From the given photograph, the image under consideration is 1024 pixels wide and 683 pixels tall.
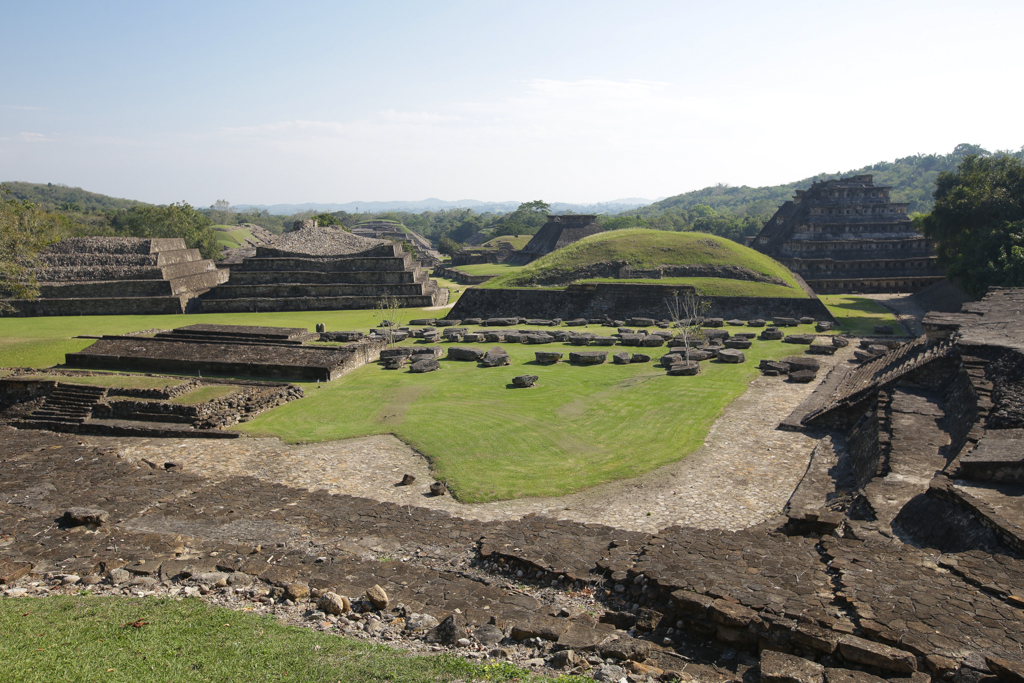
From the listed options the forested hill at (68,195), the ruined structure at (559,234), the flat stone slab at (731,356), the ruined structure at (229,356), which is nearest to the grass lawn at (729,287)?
the flat stone slab at (731,356)

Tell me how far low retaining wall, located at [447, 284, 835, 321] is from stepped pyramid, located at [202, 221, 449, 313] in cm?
528

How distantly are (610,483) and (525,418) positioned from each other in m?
4.88

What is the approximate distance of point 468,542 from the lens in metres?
10.2

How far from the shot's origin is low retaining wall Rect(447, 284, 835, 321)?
36.1 meters

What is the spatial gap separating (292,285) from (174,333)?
46.9 feet

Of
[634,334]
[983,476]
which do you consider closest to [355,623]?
[983,476]

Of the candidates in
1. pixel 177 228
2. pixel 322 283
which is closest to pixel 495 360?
pixel 322 283

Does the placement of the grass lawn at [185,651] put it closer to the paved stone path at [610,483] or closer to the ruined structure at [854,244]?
the paved stone path at [610,483]

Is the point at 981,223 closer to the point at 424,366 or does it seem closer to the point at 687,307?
the point at 687,307

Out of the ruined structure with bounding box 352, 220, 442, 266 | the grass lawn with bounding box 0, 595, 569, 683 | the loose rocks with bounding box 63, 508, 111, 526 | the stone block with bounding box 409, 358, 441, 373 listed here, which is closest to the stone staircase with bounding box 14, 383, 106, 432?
the loose rocks with bounding box 63, 508, 111, 526

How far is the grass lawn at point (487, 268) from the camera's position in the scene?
201 ft

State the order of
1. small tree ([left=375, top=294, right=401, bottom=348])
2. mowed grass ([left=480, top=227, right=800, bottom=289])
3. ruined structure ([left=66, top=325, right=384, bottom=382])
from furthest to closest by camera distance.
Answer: mowed grass ([left=480, top=227, right=800, bottom=289]), small tree ([left=375, top=294, right=401, bottom=348]), ruined structure ([left=66, top=325, right=384, bottom=382])

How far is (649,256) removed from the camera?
1719 inches

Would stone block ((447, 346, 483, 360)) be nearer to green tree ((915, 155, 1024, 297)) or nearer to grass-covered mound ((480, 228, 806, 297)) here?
grass-covered mound ((480, 228, 806, 297))
